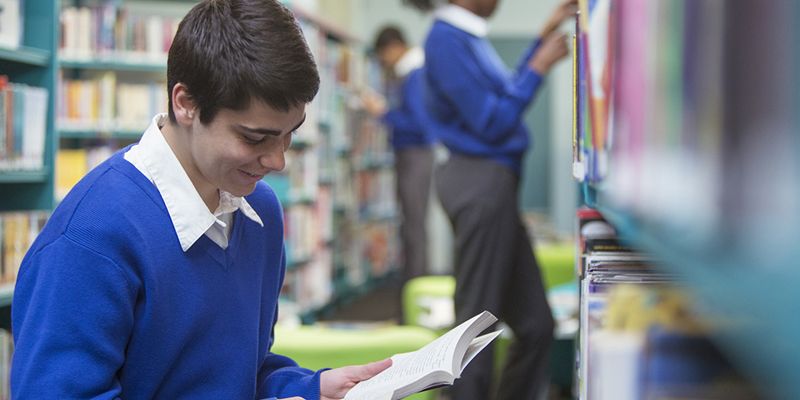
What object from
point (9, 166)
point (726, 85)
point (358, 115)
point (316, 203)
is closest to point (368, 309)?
point (316, 203)

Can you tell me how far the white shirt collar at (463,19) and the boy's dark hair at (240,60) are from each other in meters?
1.49

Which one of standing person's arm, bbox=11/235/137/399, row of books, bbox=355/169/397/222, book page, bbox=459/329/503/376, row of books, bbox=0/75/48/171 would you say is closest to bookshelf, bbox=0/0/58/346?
row of books, bbox=0/75/48/171

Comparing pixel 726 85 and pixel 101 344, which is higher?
pixel 726 85

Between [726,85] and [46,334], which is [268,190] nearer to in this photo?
[46,334]

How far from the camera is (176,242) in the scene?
128 centimetres

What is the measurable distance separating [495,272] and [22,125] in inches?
65.2

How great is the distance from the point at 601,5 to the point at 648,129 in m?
0.46

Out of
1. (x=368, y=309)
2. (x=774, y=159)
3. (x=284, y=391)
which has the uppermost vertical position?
(x=774, y=159)

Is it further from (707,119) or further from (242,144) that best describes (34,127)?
(707,119)

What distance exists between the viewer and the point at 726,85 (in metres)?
0.45

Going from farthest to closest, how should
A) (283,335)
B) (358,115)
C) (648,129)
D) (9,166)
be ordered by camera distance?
(358,115) < (9,166) < (283,335) < (648,129)

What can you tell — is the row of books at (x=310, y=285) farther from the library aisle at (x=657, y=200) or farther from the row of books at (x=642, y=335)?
the row of books at (x=642, y=335)

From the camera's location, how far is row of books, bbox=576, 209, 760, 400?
726 mm

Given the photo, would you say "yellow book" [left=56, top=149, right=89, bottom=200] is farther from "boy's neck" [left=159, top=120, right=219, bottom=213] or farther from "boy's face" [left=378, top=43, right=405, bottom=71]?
"boy's neck" [left=159, top=120, right=219, bottom=213]
